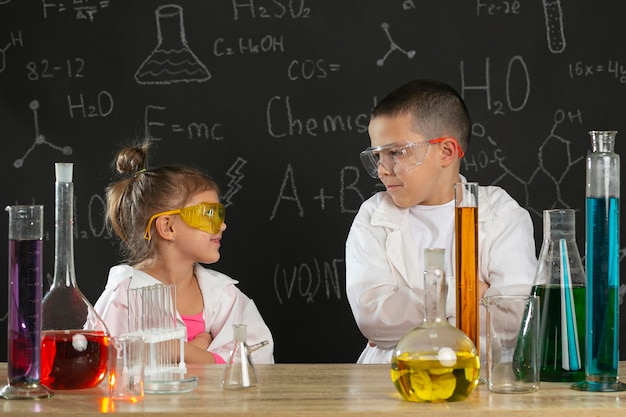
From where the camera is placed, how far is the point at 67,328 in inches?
57.1

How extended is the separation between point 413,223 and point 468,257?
133cm

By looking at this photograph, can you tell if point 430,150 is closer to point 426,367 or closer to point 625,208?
point 625,208

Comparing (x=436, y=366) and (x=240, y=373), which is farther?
(x=240, y=373)

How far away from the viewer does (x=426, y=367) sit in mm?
1271

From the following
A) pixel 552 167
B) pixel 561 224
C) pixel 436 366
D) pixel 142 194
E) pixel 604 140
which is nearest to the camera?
pixel 436 366

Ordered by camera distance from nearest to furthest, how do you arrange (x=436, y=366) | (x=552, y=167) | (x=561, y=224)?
(x=436, y=366) → (x=561, y=224) → (x=552, y=167)

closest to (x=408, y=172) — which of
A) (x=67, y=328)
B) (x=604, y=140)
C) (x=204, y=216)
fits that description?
(x=204, y=216)

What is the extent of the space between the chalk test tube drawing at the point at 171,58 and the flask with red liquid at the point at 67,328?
2.29 metres

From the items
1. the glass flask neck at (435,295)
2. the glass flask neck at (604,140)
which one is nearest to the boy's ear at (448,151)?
the glass flask neck at (604,140)

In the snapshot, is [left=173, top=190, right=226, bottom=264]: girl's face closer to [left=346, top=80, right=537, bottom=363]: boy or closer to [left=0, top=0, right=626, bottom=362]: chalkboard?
[left=346, top=80, right=537, bottom=363]: boy

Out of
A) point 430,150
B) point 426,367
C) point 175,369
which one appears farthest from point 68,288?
point 430,150

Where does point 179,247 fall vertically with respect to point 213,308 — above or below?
above

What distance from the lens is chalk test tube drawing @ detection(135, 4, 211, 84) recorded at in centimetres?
368

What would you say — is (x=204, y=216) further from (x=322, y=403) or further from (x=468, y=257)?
(x=322, y=403)
